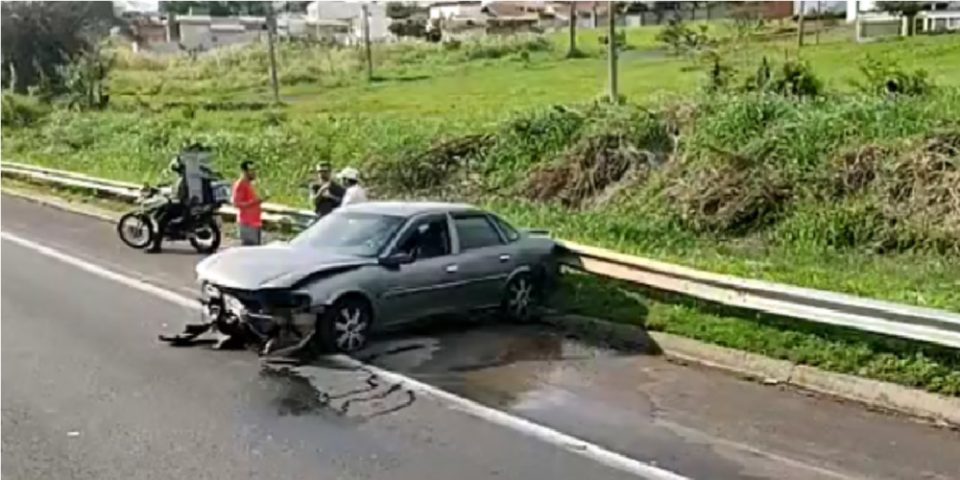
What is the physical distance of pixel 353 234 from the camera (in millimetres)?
12648

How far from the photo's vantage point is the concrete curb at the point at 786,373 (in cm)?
917

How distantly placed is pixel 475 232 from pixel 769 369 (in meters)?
3.75

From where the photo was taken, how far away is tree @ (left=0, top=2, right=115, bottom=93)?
51094mm

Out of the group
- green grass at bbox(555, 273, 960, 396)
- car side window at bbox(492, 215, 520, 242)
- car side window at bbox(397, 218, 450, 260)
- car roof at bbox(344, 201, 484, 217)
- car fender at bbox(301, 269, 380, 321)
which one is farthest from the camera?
car side window at bbox(492, 215, 520, 242)

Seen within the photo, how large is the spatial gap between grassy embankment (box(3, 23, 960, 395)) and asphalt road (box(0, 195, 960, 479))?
101 centimetres

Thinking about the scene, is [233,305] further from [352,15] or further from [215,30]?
[215,30]

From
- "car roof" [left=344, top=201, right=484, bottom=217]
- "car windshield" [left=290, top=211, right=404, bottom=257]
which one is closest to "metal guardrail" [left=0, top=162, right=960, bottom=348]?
"car roof" [left=344, top=201, right=484, bottom=217]

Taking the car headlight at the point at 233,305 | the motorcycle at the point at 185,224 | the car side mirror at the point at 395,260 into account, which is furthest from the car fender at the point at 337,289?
the motorcycle at the point at 185,224

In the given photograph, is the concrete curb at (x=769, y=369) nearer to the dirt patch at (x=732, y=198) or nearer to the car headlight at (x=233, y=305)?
the car headlight at (x=233, y=305)

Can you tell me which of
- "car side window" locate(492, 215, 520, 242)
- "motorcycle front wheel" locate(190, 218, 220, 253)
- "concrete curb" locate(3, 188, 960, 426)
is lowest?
"motorcycle front wheel" locate(190, 218, 220, 253)

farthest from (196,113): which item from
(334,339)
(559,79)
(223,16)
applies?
(223,16)

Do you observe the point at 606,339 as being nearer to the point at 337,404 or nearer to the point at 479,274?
the point at 479,274

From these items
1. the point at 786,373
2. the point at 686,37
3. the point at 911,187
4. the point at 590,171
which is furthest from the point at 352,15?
the point at 786,373

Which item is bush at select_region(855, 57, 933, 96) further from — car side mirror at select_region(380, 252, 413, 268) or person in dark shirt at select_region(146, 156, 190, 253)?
person in dark shirt at select_region(146, 156, 190, 253)
